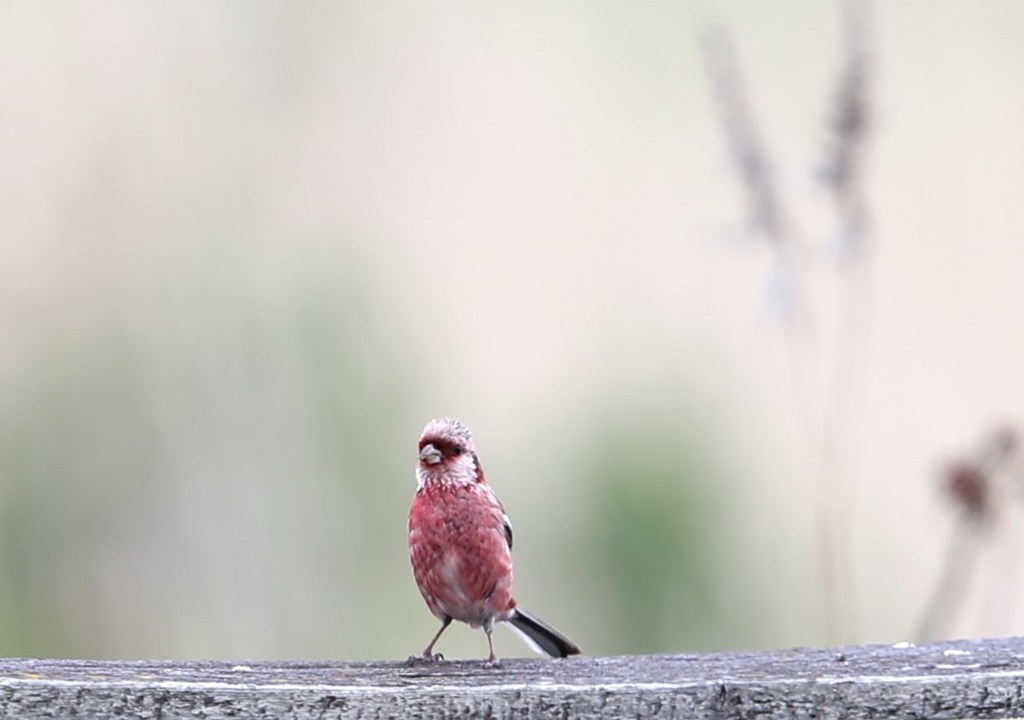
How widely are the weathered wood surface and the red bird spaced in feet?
2.04

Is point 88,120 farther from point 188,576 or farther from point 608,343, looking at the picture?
point 608,343

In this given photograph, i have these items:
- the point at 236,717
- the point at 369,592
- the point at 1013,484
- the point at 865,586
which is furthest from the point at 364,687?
the point at 865,586

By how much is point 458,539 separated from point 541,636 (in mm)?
304

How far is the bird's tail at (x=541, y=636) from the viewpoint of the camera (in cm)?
327

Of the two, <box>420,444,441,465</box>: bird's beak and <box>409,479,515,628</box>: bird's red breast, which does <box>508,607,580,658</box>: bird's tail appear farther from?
<box>420,444,441,465</box>: bird's beak

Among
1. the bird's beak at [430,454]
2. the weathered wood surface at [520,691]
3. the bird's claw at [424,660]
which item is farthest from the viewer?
the bird's beak at [430,454]

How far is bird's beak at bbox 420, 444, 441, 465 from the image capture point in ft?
10.5

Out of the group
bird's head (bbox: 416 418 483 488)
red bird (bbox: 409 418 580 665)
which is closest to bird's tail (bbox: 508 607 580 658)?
red bird (bbox: 409 418 580 665)

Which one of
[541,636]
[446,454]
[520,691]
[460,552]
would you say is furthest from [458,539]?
[520,691]

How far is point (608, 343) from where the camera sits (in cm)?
557

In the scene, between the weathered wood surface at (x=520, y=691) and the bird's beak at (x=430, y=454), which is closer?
the weathered wood surface at (x=520, y=691)

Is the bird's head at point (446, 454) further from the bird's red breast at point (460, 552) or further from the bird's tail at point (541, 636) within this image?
the bird's tail at point (541, 636)

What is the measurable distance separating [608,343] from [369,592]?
4.35 feet

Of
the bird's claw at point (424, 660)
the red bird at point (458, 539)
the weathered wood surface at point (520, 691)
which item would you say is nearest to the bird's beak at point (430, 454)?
the red bird at point (458, 539)
